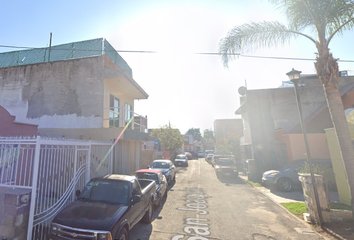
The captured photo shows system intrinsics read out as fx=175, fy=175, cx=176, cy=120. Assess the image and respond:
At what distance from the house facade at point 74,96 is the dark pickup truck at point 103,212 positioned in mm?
4182

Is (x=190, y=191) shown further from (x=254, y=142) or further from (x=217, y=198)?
(x=254, y=142)

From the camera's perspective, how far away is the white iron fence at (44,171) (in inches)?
164

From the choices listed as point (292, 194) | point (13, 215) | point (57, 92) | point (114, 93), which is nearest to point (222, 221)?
point (13, 215)

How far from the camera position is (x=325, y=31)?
238 inches

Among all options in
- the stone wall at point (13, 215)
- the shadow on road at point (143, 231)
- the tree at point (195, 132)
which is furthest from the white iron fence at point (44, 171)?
the tree at point (195, 132)

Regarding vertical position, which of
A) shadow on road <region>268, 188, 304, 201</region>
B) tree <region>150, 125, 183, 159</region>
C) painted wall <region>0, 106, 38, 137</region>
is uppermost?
tree <region>150, 125, 183, 159</region>

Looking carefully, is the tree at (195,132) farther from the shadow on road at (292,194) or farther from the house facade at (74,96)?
the shadow on road at (292,194)

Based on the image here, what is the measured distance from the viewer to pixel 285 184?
9797 mm

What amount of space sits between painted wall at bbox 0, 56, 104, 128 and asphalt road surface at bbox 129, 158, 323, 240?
5.95 metres

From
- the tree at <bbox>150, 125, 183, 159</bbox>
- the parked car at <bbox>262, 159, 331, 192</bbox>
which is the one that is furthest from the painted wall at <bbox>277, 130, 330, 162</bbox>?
the tree at <bbox>150, 125, 183, 159</bbox>

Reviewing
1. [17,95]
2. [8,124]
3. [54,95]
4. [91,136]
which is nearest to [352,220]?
[91,136]

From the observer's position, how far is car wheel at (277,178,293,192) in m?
9.74

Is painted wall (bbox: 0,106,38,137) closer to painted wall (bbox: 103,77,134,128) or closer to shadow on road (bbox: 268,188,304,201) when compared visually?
painted wall (bbox: 103,77,134,128)

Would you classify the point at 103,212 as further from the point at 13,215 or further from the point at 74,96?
the point at 74,96
